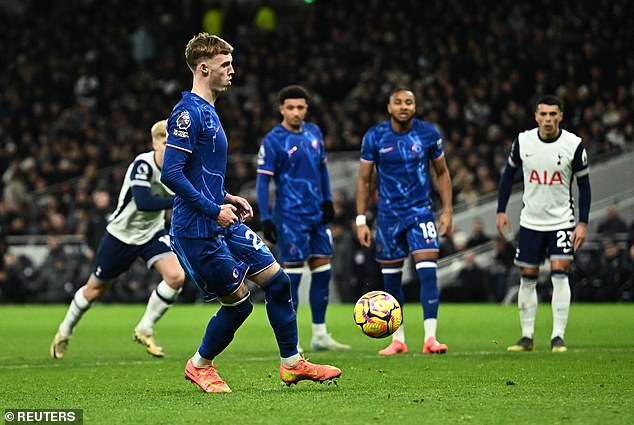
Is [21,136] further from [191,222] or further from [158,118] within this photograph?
[191,222]

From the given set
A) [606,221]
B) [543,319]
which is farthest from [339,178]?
[543,319]

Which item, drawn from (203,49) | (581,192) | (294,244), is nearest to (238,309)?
(203,49)

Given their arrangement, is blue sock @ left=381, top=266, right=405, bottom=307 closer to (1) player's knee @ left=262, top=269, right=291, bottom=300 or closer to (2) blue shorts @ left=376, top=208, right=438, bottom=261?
(2) blue shorts @ left=376, top=208, right=438, bottom=261

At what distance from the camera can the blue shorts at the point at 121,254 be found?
1105 cm

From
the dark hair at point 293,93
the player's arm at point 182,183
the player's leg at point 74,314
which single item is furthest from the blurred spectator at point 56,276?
the player's arm at point 182,183

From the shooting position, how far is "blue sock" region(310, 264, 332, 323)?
1149 cm

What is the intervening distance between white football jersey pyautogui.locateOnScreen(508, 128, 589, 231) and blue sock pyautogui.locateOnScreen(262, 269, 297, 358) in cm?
406


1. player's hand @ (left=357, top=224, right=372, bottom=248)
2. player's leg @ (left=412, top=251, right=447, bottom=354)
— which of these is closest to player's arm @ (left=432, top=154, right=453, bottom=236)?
player's leg @ (left=412, top=251, right=447, bottom=354)

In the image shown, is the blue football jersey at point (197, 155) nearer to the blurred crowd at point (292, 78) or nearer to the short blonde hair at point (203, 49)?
the short blonde hair at point (203, 49)

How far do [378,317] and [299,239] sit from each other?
9.21 feet

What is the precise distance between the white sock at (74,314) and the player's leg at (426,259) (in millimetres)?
3242

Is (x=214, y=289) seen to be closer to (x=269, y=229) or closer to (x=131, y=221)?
(x=269, y=229)

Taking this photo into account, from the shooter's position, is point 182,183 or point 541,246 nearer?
point 182,183

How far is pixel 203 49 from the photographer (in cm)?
729
